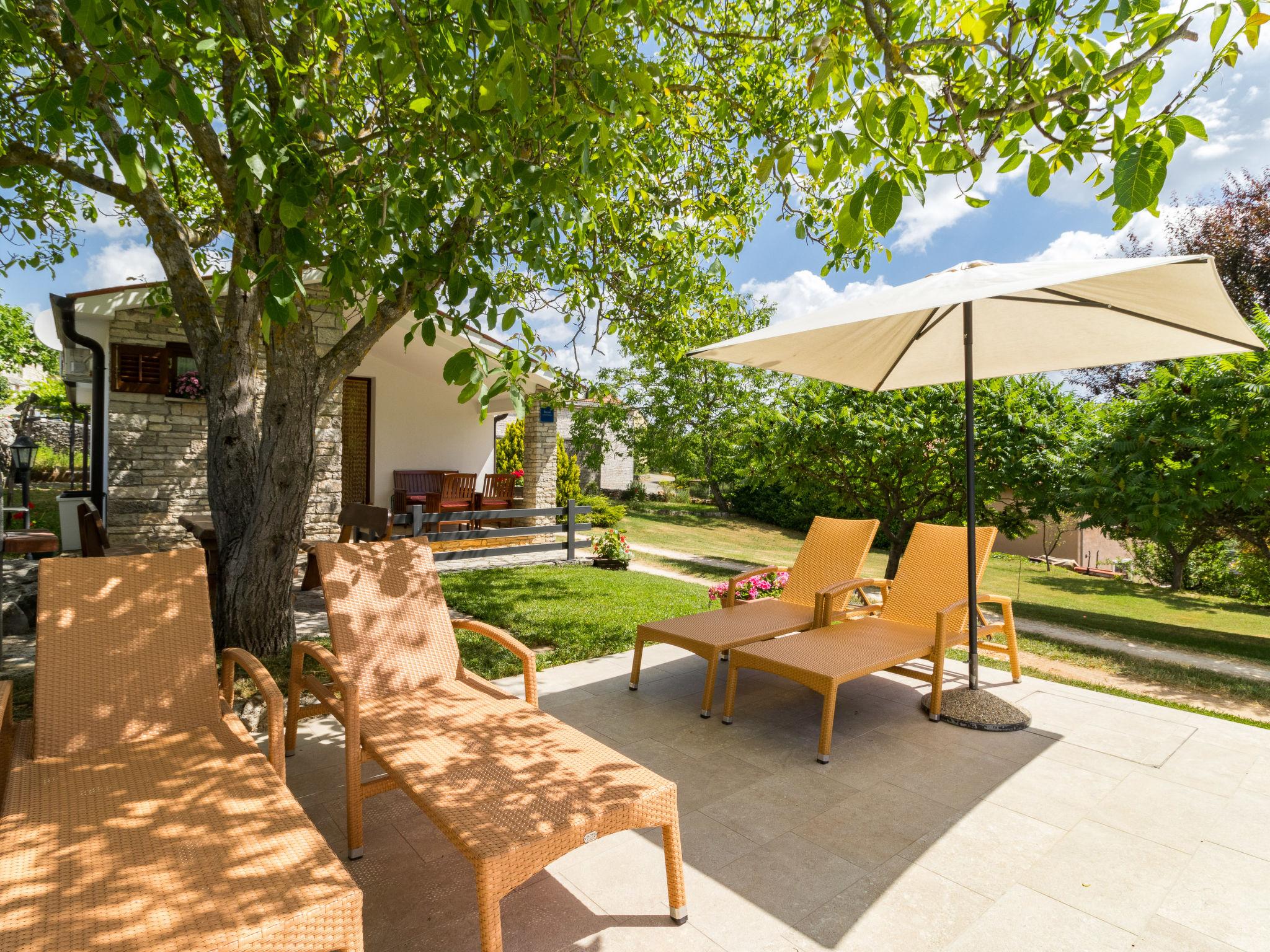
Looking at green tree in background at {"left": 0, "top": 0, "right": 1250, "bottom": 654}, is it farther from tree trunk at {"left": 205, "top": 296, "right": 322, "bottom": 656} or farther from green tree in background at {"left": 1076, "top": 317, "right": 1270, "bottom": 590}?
green tree in background at {"left": 1076, "top": 317, "right": 1270, "bottom": 590}

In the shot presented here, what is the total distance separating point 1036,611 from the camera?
8914 millimetres

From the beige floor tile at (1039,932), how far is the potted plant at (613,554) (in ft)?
28.1

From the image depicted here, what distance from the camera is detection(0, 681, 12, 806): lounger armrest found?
252 centimetres

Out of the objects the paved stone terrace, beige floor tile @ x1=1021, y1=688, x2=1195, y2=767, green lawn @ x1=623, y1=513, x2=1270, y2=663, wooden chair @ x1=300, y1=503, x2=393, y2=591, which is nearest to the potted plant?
green lawn @ x1=623, y1=513, x2=1270, y2=663

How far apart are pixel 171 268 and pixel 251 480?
59.8 inches

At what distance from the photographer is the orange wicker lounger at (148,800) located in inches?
64.9

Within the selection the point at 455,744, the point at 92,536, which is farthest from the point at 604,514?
the point at 455,744

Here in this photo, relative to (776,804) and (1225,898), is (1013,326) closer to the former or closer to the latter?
(1225,898)

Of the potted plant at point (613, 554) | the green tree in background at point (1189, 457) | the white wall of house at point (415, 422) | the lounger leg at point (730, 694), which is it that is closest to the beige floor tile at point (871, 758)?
the lounger leg at point (730, 694)

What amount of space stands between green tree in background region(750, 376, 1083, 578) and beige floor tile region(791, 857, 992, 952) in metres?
6.43

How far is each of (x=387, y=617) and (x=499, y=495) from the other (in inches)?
357

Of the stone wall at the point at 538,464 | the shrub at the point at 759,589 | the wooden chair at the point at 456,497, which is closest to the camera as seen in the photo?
the shrub at the point at 759,589

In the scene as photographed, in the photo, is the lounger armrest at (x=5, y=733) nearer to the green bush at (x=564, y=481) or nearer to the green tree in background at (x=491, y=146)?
the green tree in background at (x=491, y=146)

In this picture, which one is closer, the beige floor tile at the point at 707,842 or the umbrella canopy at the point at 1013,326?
the beige floor tile at the point at 707,842
